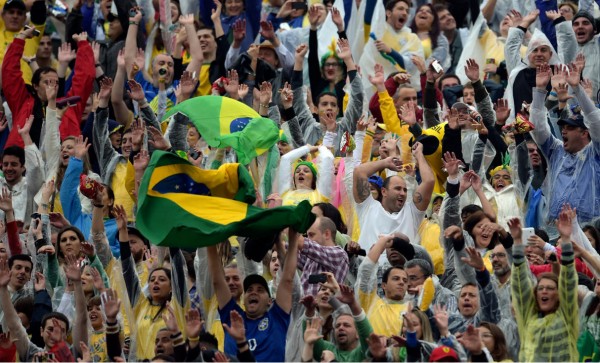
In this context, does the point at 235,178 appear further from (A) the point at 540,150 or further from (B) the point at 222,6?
(B) the point at 222,6

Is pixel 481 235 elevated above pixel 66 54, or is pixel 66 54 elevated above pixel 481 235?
pixel 66 54

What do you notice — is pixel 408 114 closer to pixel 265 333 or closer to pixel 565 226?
pixel 565 226

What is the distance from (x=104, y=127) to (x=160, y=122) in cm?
59

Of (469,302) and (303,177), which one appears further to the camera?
(303,177)

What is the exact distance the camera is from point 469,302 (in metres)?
14.8

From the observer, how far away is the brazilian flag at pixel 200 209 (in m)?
14.5

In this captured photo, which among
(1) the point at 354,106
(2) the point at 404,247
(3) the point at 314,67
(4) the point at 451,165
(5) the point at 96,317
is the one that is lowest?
(5) the point at 96,317

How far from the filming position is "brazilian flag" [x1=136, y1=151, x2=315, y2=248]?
14.5 meters

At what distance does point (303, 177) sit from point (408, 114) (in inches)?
69.5

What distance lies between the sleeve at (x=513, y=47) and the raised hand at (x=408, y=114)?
2118mm

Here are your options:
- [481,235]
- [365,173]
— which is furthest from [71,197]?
[481,235]

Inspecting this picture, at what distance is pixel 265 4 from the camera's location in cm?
2284

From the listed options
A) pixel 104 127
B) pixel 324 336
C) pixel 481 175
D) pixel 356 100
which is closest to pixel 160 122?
pixel 104 127

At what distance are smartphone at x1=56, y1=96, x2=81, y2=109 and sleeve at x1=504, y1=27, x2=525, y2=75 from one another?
4631 millimetres
